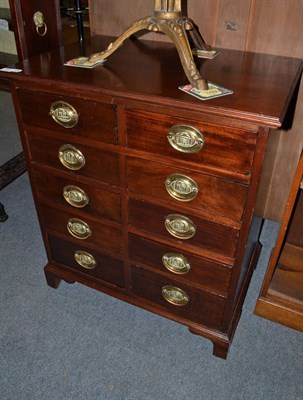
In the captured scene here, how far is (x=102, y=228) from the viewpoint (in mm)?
1246

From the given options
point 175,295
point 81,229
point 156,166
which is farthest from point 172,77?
point 175,295

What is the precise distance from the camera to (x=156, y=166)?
3.26 ft

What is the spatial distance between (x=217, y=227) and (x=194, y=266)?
0.18m

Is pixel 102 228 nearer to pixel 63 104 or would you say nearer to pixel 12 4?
pixel 63 104

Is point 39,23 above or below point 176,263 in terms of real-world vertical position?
above

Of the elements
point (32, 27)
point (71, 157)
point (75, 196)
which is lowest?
point (75, 196)

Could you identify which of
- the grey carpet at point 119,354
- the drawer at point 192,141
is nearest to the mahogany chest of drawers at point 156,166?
the drawer at point 192,141

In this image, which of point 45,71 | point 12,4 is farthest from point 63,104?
point 12,4

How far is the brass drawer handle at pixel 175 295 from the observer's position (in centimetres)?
125

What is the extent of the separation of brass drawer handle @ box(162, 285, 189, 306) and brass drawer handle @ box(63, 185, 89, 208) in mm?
395

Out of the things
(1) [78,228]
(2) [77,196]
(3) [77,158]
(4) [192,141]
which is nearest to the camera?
(4) [192,141]

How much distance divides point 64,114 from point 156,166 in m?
0.29

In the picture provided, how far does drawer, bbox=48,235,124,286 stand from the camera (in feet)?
4.42

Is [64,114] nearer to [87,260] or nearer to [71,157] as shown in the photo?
[71,157]
